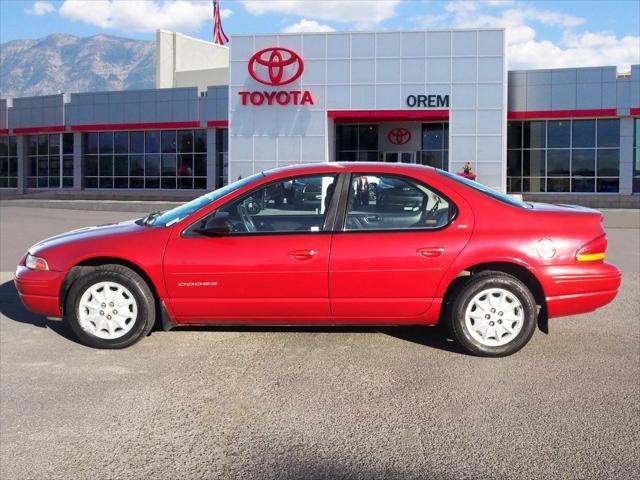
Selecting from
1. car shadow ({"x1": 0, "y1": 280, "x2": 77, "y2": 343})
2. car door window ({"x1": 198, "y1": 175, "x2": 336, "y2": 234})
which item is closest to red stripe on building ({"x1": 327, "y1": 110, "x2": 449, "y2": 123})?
car shadow ({"x1": 0, "y1": 280, "x2": 77, "y2": 343})

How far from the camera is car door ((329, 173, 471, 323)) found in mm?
5562

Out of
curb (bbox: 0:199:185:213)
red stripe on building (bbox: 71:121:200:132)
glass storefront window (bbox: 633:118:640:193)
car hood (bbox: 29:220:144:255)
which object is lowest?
car hood (bbox: 29:220:144:255)

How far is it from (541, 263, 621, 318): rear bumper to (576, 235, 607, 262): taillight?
0.17 ft

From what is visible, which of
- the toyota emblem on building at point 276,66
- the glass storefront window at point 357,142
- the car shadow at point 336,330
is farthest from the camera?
the glass storefront window at point 357,142

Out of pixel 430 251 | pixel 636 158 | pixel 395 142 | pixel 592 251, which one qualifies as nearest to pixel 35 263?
pixel 430 251

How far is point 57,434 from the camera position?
4105mm

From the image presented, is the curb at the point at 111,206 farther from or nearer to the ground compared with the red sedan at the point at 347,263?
farther from the ground

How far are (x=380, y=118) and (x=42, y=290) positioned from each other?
1202 inches

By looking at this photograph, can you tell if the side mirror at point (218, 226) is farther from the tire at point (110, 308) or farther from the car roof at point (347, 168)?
the tire at point (110, 308)

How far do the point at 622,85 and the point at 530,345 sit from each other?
33.7 m

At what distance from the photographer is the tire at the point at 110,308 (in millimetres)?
5781

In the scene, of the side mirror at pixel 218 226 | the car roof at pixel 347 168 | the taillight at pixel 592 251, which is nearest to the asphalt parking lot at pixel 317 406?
the taillight at pixel 592 251

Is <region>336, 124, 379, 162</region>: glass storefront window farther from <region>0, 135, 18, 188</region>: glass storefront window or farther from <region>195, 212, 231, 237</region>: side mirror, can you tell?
<region>195, 212, 231, 237</region>: side mirror

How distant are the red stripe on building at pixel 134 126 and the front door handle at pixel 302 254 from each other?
121 feet
